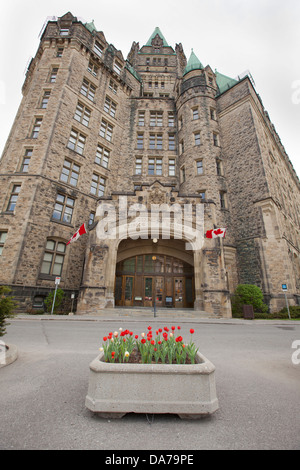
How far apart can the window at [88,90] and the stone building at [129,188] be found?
137 millimetres

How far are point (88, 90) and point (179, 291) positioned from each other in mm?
22774

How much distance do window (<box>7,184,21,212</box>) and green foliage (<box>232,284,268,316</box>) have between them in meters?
18.1

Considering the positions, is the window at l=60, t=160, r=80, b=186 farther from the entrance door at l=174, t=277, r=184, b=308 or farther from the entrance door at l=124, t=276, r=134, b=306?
the entrance door at l=174, t=277, r=184, b=308

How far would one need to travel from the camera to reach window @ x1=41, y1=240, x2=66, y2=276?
15094 millimetres

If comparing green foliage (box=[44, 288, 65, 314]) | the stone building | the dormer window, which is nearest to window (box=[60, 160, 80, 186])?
the stone building

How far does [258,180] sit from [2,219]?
21.4 meters

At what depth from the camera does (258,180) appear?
62.0 feet

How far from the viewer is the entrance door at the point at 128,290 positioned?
17.4 meters

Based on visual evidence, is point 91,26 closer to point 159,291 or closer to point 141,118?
point 141,118

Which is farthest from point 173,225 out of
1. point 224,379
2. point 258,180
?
point 224,379

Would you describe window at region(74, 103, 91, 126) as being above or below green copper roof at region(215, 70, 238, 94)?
below

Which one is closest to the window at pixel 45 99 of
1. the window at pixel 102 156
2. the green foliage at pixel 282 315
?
the window at pixel 102 156

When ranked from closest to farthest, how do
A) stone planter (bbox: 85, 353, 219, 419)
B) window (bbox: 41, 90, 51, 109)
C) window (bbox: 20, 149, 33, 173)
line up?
stone planter (bbox: 85, 353, 219, 419) → window (bbox: 20, 149, 33, 173) → window (bbox: 41, 90, 51, 109)
